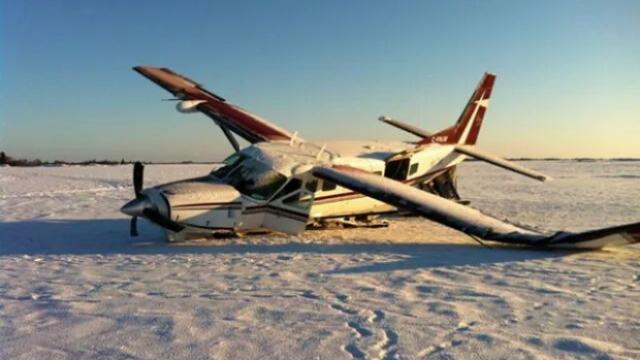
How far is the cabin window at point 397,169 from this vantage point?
52.2 feet

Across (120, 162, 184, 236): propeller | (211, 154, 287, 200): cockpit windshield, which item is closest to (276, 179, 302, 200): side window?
(211, 154, 287, 200): cockpit windshield

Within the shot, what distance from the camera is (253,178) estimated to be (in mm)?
12891

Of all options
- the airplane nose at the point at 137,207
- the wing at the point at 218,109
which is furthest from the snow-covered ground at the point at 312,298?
the wing at the point at 218,109

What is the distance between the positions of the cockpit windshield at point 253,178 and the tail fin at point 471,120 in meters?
7.20

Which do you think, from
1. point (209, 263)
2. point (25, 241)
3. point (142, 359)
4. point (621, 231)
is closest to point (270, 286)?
point (209, 263)

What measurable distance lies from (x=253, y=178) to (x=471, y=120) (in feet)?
33.5

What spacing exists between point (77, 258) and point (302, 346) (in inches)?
267

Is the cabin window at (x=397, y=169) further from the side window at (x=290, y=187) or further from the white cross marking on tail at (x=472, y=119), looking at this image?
the white cross marking on tail at (x=472, y=119)

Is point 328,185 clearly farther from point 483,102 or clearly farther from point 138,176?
point 483,102

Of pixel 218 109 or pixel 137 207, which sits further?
pixel 218 109

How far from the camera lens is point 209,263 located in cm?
1014

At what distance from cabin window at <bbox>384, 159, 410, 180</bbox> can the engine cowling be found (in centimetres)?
727

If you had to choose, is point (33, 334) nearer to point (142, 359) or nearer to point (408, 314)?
point (142, 359)

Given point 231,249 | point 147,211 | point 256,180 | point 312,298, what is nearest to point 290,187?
point 256,180
